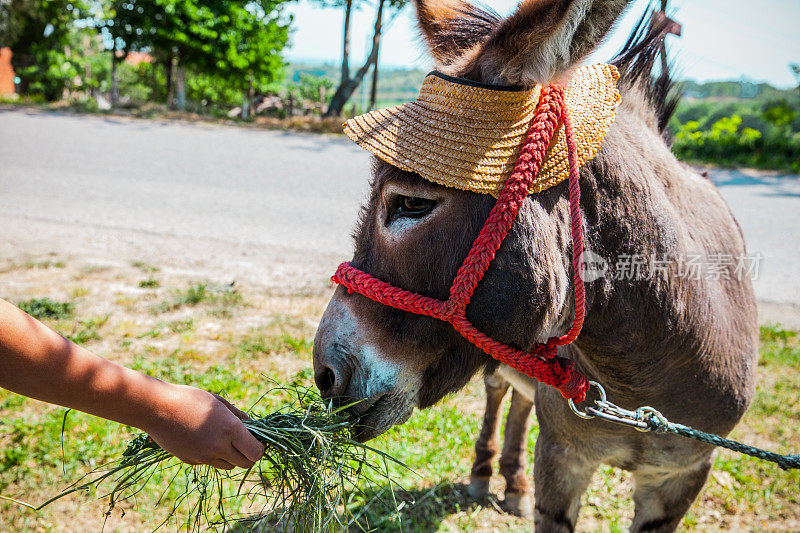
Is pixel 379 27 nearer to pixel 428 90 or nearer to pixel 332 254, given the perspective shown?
pixel 332 254

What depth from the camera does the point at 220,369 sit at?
4.14m

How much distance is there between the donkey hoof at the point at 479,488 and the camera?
11.5 ft

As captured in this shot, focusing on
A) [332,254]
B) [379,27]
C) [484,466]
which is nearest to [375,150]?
[484,466]

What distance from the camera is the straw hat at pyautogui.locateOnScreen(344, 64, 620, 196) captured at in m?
1.54

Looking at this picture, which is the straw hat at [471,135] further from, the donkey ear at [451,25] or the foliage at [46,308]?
the foliage at [46,308]

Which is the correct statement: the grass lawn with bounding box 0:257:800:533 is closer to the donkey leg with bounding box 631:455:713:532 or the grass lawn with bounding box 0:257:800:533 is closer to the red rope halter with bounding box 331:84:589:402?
the donkey leg with bounding box 631:455:713:532

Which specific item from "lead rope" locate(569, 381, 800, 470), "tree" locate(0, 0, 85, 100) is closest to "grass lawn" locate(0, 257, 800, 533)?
"lead rope" locate(569, 381, 800, 470)

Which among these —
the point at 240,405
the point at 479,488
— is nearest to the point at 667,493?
the point at 479,488

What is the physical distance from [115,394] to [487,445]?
2590 mm

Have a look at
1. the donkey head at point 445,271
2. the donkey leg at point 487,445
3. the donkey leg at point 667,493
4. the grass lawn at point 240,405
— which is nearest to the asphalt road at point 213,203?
the grass lawn at point 240,405

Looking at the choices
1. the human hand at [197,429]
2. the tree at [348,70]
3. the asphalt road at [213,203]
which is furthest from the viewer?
the tree at [348,70]

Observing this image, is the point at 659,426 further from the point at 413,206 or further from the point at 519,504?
the point at 519,504

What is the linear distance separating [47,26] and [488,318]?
1404 inches

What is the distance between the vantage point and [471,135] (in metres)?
1.57
